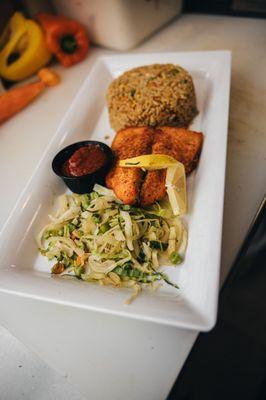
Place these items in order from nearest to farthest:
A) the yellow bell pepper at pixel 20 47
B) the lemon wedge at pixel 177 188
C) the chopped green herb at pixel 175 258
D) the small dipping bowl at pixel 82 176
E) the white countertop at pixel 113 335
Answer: the white countertop at pixel 113 335, the chopped green herb at pixel 175 258, the lemon wedge at pixel 177 188, the small dipping bowl at pixel 82 176, the yellow bell pepper at pixel 20 47

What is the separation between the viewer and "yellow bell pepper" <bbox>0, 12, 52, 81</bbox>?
228 centimetres

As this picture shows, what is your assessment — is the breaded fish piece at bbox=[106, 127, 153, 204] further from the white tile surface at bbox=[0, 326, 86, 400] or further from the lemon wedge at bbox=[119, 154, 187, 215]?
the white tile surface at bbox=[0, 326, 86, 400]

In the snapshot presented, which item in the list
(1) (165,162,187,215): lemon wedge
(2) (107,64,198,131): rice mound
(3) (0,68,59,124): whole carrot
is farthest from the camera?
(3) (0,68,59,124): whole carrot

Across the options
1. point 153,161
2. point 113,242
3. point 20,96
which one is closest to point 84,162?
point 153,161

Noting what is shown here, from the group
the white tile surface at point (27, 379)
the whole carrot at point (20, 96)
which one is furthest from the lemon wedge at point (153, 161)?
the whole carrot at point (20, 96)

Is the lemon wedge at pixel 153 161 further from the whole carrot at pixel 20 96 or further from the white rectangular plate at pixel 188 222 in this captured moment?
the whole carrot at pixel 20 96

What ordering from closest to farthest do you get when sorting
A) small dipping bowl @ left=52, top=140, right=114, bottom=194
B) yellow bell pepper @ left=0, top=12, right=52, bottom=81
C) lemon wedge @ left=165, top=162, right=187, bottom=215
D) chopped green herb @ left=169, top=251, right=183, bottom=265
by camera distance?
chopped green herb @ left=169, top=251, right=183, bottom=265 < lemon wedge @ left=165, top=162, right=187, bottom=215 < small dipping bowl @ left=52, top=140, right=114, bottom=194 < yellow bell pepper @ left=0, top=12, right=52, bottom=81

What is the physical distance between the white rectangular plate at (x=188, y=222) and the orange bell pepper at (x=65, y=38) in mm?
612

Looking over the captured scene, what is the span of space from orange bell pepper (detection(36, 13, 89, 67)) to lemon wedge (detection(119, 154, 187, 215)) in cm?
146

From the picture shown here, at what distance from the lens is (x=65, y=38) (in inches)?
94.6

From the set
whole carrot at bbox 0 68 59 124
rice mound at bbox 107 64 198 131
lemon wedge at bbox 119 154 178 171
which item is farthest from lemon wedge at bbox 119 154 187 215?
whole carrot at bbox 0 68 59 124

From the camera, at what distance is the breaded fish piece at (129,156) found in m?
1.31

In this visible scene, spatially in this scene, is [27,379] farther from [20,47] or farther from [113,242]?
[20,47]

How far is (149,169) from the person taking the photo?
1350 mm
